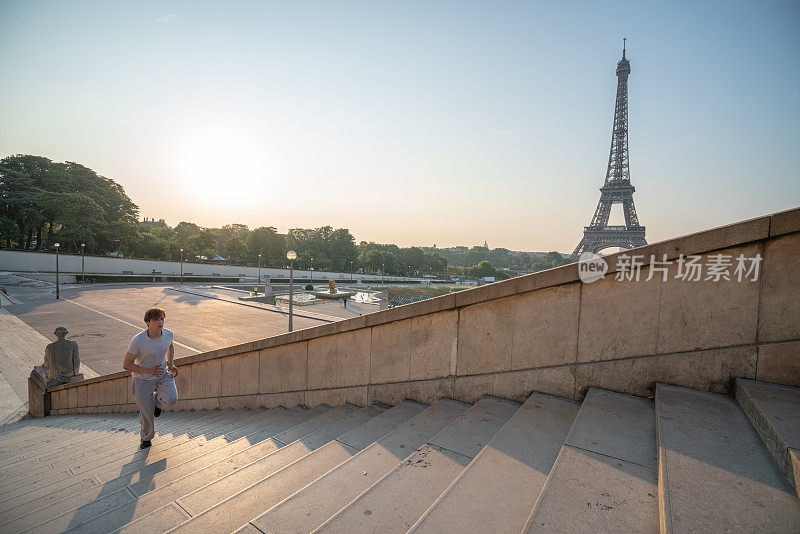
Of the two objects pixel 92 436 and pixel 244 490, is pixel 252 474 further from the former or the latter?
pixel 92 436

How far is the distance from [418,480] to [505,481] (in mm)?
567

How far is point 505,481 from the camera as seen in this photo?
81.9 inches

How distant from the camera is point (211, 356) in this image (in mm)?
6355

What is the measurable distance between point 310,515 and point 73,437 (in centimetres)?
580

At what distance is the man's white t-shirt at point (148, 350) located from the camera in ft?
12.5

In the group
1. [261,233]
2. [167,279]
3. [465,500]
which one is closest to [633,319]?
[465,500]

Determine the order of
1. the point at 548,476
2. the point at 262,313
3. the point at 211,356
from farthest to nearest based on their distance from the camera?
the point at 262,313, the point at 211,356, the point at 548,476

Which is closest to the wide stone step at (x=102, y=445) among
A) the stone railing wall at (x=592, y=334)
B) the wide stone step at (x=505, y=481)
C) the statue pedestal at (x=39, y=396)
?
the stone railing wall at (x=592, y=334)

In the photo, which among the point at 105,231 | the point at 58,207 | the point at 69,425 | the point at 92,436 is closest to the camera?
the point at 92,436

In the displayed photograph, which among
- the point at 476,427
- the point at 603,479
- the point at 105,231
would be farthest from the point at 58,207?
the point at 603,479

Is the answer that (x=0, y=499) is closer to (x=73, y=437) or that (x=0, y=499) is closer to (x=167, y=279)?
(x=73, y=437)

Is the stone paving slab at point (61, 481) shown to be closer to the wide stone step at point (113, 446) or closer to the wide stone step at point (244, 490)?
the wide stone step at point (113, 446)

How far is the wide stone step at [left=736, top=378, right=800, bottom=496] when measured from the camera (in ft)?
5.82

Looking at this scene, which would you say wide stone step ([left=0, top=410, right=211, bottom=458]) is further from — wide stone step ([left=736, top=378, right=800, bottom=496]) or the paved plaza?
wide stone step ([left=736, top=378, right=800, bottom=496])
